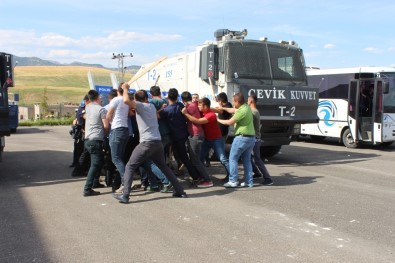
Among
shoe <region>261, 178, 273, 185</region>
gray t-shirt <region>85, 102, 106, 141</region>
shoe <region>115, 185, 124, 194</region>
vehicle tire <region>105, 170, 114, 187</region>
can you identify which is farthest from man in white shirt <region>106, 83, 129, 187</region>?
shoe <region>261, 178, 273, 185</region>

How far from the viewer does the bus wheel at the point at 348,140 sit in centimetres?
1565

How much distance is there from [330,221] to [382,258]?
1.36 meters

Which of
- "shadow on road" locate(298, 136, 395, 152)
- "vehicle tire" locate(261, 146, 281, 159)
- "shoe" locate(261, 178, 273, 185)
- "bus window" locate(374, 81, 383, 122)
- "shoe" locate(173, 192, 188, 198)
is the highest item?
"bus window" locate(374, 81, 383, 122)

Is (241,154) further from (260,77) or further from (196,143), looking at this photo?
(260,77)

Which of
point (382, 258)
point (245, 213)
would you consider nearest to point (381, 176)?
point (245, 213)

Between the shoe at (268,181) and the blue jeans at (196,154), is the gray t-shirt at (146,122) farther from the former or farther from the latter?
the shoe at (268,181)

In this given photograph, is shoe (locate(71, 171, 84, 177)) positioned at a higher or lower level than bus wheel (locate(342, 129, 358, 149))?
lower

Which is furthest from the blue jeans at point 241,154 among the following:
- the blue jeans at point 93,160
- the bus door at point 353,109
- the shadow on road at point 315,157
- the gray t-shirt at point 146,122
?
the bus door at point 353,109

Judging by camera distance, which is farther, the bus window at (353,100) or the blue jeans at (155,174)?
the bus window at (353,100)

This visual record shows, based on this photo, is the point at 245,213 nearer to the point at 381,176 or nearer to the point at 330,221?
the point at 330,221

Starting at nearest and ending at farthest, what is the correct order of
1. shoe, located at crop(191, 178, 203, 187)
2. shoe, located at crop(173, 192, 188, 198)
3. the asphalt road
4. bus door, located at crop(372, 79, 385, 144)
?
the asphalt road → shoe, located at crop(173, 192, 188, 198) → shoe, located at crop(191, 178, 203, 187) → bus door, located at crop(372, 79, 385, 144)

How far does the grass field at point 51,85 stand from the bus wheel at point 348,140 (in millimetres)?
64652

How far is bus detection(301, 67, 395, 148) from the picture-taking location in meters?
14.6

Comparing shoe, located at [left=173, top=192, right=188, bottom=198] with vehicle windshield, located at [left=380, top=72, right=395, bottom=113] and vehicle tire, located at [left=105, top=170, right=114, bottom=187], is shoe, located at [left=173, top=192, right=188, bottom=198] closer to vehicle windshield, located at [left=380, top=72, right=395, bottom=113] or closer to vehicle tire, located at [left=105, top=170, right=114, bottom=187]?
vehicle tire, located at [left=105, top=170, right=114, bottom=187]
